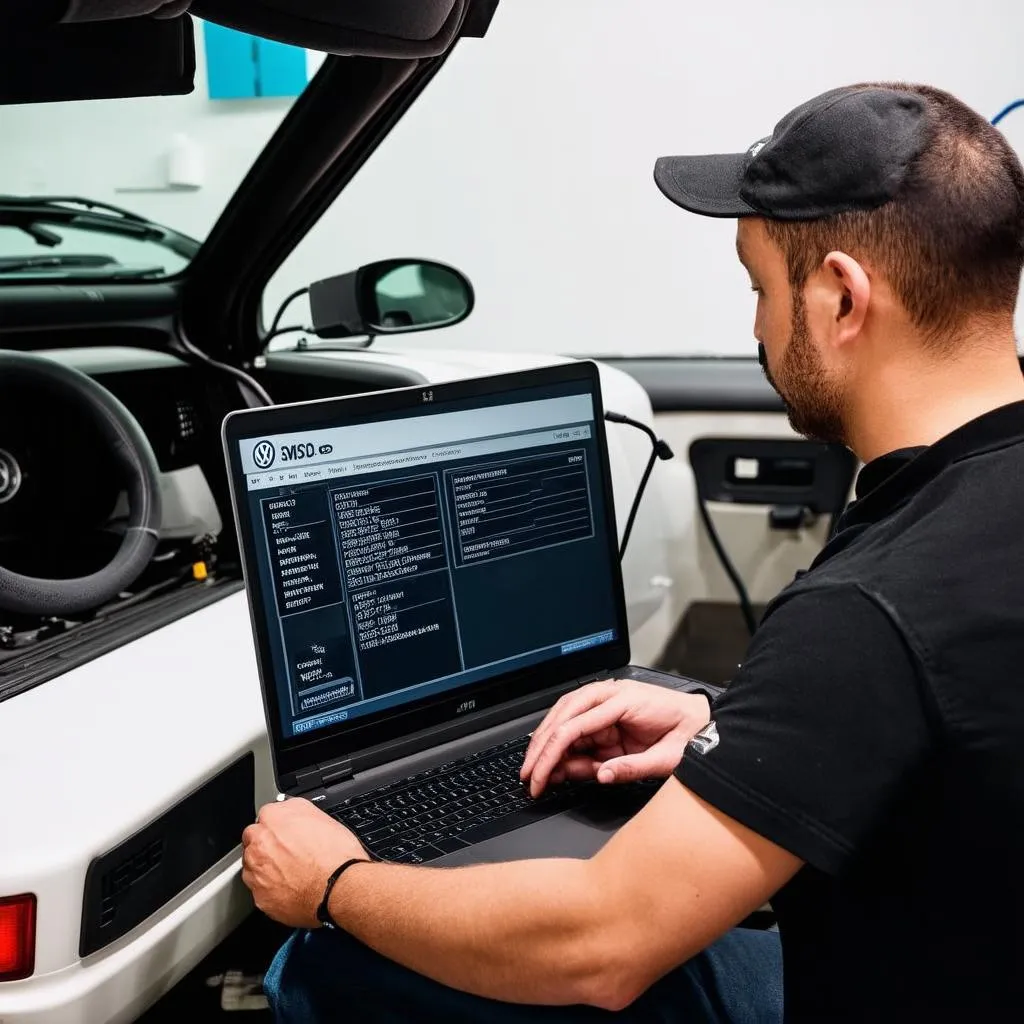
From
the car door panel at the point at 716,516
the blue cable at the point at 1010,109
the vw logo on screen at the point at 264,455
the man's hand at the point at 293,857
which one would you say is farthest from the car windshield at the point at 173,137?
the man's hand at the point at 293,857

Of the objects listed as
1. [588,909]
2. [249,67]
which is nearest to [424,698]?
[588,909]

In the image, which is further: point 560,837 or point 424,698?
point 424,698

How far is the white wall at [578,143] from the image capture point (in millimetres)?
2758

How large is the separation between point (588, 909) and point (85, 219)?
5.04 ft

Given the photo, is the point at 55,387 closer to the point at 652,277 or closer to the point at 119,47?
the point at 119,47

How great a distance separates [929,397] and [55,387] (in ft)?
3.50

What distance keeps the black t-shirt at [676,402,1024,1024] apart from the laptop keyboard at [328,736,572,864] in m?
0.35

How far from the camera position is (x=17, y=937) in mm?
938

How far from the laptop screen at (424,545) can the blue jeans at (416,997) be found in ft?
0.77

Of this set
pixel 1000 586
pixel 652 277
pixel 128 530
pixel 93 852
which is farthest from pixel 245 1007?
pixel 652 277

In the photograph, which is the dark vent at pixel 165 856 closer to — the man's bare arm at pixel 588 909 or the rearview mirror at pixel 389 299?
the man's bare arm at pixel 588 909

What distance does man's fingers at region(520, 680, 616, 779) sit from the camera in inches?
48.8

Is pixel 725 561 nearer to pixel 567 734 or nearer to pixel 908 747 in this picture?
pixel 567 734

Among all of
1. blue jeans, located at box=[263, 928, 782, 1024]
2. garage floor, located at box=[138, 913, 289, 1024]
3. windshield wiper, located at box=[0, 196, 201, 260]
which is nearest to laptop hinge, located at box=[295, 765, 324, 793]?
blue jeans, located at box=[263, 928, 782, 1024]
